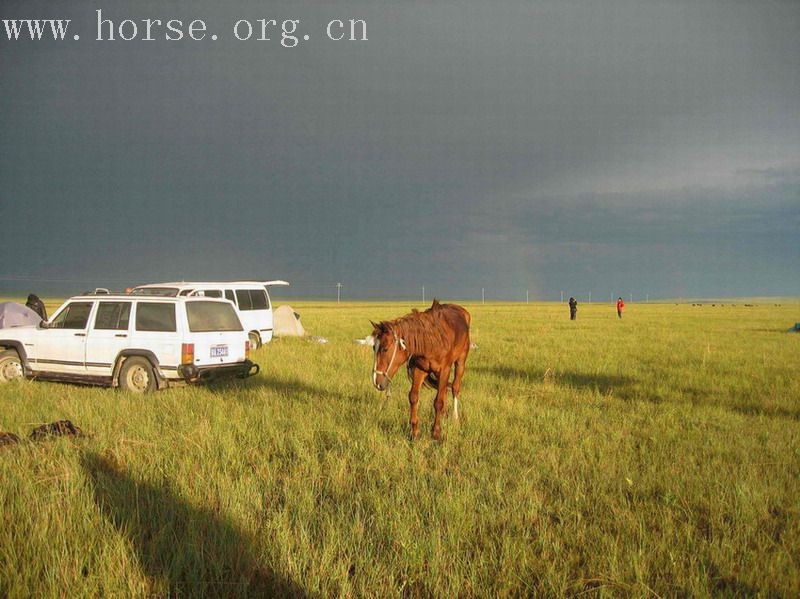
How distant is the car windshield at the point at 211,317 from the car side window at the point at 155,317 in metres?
0.34

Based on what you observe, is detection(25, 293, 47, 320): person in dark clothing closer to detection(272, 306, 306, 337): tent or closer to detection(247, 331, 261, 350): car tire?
detection(247, 331, 261, 350): car tire

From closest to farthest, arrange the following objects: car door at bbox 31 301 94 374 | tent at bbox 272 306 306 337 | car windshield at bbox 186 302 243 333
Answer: car windshield at bbox 186 302 243 333, car door at bbox 31 301 94 374, tent at bbox 272 306 306 337

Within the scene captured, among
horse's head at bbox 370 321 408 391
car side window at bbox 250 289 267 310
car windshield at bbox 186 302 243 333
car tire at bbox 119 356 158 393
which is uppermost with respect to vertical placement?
car side window at bbox 250 289 267 310

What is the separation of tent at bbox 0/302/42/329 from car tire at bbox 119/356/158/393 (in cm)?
740

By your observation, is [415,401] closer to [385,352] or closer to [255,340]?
[385,352]

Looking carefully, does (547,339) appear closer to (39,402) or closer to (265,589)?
(39,402)

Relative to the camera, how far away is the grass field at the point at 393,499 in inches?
137

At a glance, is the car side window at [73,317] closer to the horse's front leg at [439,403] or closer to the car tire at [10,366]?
the car tire at [10,366]

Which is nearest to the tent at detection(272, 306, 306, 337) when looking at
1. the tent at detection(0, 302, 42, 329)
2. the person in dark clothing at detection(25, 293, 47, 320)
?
the person in dark clothing at detection(25, 293, 47, 320)

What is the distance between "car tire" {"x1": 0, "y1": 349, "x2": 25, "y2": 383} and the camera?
11.1 metres

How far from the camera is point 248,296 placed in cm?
1944

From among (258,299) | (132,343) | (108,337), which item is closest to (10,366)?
(108,337)

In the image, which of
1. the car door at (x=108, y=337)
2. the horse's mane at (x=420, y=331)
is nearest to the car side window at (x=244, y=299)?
the car door at (x=108, y=337)

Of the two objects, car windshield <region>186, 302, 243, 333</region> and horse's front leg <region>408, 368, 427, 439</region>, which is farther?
car windshield <region>186, 302, 243, 333</region>
